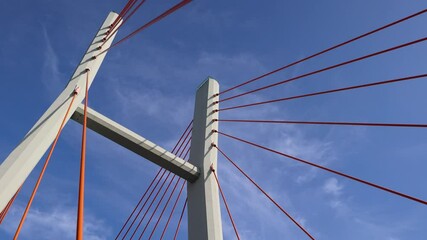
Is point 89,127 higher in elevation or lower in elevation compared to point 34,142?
higher

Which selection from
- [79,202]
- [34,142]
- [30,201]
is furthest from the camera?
[34,142]

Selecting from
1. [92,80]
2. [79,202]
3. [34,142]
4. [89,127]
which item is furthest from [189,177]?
[79,202]

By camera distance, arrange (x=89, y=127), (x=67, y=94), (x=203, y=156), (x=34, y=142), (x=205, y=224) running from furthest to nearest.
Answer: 1. (x=203, y=156)
2. (x=89, y=127)
3. (x=205, y=224)
4. (x=67, y=94)
5. (x=34, y=142)

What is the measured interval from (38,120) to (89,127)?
1000mm

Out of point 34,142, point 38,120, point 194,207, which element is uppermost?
point 194,207

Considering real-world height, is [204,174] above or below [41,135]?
above

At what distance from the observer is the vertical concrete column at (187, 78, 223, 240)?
4.71m

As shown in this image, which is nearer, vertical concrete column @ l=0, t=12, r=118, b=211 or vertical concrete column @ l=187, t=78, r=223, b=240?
vertical concrete column @ l=0, t=12, r=118, b=211

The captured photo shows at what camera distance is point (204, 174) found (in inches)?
206

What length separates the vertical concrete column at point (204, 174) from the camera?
4707mm

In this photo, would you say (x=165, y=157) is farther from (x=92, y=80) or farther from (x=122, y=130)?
(x=92, y=80)

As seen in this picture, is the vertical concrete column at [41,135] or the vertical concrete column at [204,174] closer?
the vertical concrete column at [41,135]

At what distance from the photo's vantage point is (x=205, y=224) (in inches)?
184

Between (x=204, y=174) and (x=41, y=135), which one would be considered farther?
(x=204, y=174)
